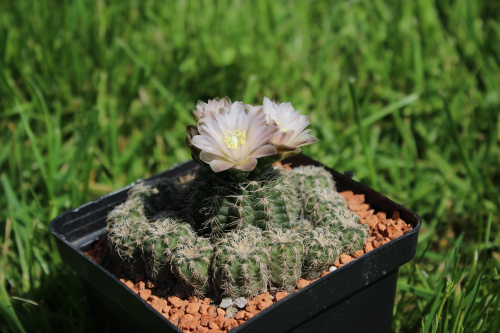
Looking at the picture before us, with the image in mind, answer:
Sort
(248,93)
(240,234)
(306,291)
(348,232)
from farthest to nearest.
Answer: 1. (248,93)
2. (348,232)
3. (240,234)
4. (306,291)

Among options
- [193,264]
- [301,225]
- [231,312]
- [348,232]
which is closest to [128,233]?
[193,264]

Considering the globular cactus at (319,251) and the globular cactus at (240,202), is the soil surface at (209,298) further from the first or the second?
the globular cactus at (240,202)

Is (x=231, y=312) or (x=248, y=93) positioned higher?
(x=248, y=93)

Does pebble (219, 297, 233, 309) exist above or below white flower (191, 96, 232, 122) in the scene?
below

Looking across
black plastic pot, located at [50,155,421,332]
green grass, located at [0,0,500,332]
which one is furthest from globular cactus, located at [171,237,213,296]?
green grass, located at [0,0,500,332]

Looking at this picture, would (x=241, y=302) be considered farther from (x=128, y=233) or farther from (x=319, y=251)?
(x=128, y=233)

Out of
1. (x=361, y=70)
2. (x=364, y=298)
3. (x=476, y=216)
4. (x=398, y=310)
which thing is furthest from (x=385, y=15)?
(x=364, y=298)

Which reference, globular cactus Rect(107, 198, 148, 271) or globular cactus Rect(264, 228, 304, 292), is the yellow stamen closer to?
globular cactus Rect(264, 228, 304, 292)
